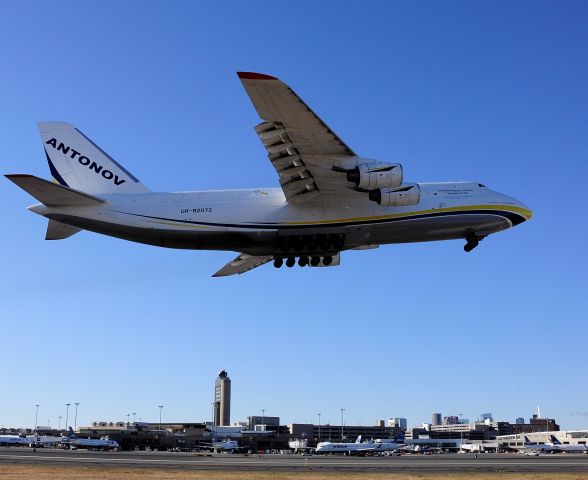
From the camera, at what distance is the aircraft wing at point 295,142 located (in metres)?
23.0

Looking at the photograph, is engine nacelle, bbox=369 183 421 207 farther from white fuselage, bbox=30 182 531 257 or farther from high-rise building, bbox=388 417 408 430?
high-rise building, bbox=388 417 408 430

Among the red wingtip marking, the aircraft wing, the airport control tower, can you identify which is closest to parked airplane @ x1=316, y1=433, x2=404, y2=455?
the aircraft wing

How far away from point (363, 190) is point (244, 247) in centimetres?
590

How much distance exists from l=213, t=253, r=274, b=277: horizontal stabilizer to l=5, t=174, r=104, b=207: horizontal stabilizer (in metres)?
8.95

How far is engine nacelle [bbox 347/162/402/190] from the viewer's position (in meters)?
26.3

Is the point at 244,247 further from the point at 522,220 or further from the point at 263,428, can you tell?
the point at 263,428

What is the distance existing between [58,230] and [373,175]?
13.8 metres

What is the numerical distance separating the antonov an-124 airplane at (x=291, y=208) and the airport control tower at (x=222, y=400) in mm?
111696

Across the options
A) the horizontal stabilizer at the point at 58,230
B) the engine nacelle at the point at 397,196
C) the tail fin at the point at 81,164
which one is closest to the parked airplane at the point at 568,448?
the engine nacelle at the point at 397,196

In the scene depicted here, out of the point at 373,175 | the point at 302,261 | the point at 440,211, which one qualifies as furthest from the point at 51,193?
the point at 440,211

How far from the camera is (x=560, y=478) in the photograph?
3419cm

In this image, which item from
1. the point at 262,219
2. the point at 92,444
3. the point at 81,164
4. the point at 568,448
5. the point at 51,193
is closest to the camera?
the point at 51,193

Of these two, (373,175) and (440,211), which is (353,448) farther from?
(373,175)

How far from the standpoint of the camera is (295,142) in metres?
25.8
